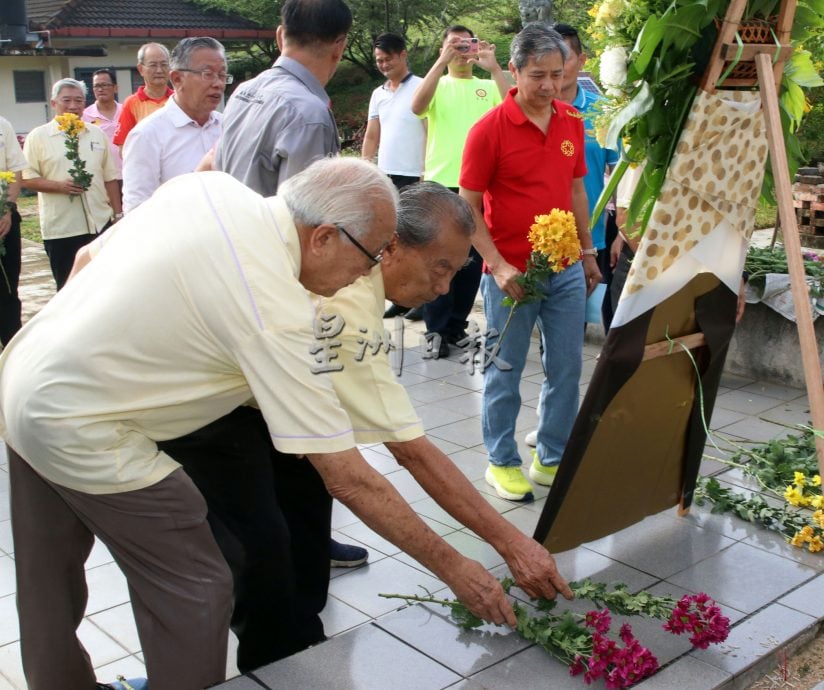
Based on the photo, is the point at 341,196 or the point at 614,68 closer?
the point at 341,196

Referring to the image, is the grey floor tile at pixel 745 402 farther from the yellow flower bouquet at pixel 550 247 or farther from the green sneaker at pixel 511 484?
the yellow flower bouquet at pixel 550 247

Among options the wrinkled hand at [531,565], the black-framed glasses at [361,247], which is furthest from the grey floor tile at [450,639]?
the black-framed glasses at [361,247]

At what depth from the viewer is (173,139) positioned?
5.31 metres

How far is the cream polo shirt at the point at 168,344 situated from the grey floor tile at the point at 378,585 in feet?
4.63

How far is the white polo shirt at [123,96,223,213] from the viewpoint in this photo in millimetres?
5281

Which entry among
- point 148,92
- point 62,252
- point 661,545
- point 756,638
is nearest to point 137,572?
point 756,638

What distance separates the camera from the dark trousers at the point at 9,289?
6.67m

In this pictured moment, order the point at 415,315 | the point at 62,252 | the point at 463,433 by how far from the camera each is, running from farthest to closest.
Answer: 1. the point at 415,315
2. the point at 62,252
3. the point at 463,433

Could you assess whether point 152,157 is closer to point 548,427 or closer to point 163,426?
point 548,427

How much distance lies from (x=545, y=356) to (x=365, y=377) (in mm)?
2017

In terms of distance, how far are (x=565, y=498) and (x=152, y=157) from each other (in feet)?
9.90

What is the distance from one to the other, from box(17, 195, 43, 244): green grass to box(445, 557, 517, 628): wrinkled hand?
431 inches

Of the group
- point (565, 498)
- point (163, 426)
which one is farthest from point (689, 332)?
point (163, 426)

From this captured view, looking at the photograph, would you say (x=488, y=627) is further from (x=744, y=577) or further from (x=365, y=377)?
(x=744, y=577)
